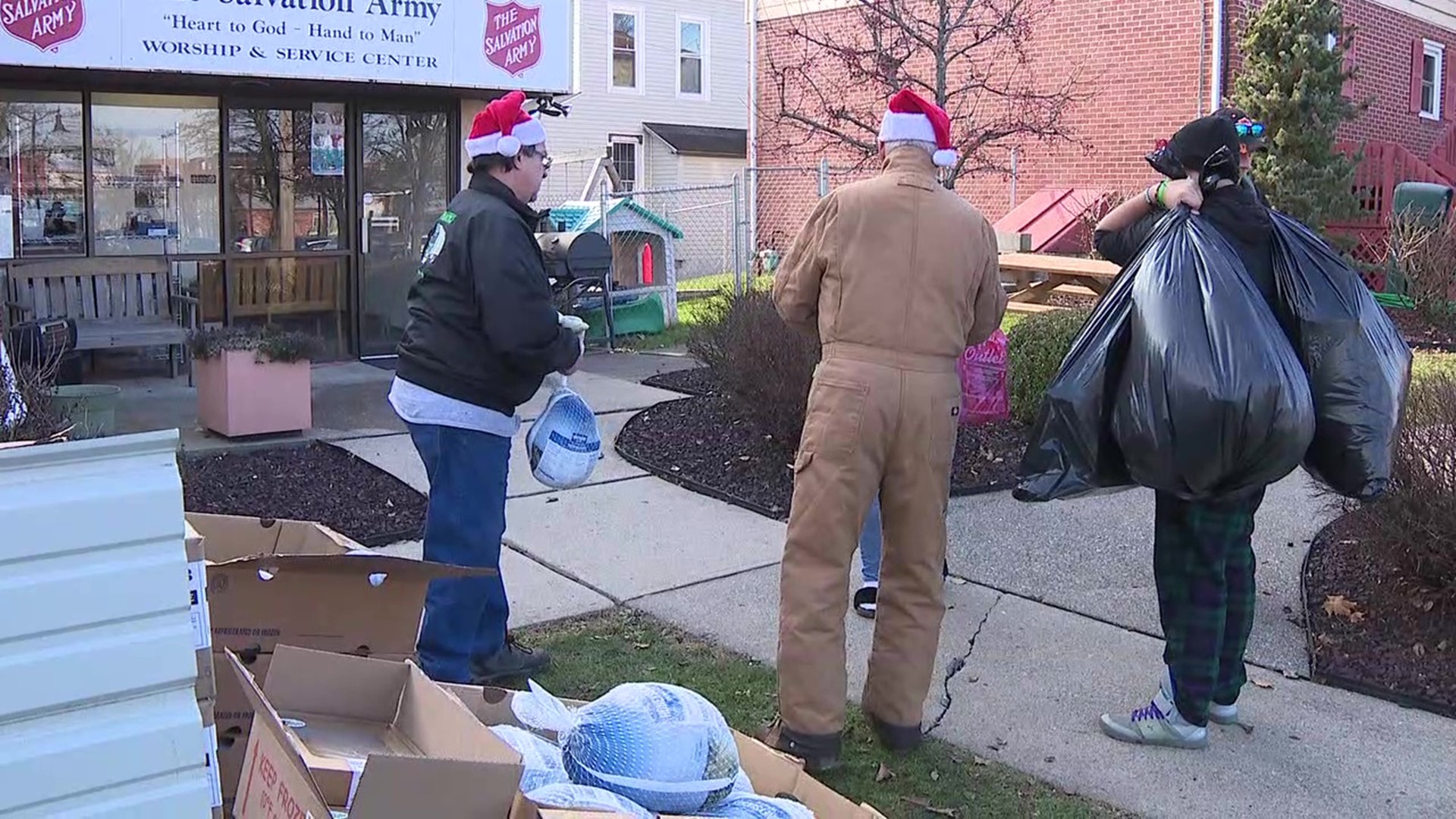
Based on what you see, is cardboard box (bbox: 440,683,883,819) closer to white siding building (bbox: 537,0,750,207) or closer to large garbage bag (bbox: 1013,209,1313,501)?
large garbage bag (bbox: 1013,209,1313,501)

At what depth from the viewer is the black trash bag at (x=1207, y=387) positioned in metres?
3.55

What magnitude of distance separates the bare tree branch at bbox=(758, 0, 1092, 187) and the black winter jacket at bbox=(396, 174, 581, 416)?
727cm

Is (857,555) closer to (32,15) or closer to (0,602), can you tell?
(0,602)

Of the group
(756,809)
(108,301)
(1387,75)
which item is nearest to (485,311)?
(756,809)

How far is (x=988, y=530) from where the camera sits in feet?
20.9

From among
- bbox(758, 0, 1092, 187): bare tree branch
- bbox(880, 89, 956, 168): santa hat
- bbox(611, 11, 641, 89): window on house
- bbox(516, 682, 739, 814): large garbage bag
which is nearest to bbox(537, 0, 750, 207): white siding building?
bbox(611, 11, 641, 89): window on house

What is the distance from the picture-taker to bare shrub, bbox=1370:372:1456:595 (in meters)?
4.74

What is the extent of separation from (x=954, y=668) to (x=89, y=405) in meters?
4.89

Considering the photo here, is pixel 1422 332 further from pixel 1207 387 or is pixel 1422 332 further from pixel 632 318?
pixel 1207 387

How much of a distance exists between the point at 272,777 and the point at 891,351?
206cm

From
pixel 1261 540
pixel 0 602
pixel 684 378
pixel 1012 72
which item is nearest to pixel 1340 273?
pixel 1261 540

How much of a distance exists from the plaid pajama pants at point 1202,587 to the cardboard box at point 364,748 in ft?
7.67

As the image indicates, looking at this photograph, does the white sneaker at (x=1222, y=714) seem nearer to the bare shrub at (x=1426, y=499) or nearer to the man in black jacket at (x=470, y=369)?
the bare shrub at (x=1426, y=499)

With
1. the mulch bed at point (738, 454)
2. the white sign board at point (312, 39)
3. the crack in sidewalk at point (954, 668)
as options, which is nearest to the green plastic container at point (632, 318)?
the white sign board at point (312, 39)
